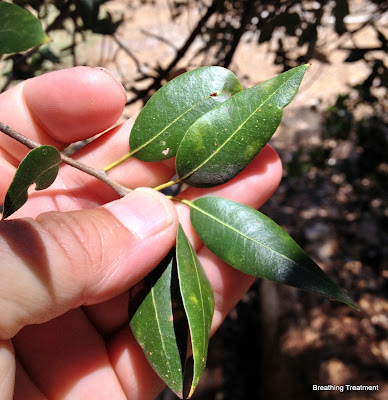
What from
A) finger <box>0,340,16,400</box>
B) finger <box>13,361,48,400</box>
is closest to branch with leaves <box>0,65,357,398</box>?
finger <box>0,340,16,400</box>

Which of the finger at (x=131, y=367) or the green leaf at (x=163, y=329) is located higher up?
the green leaf at (x=163, y=329)

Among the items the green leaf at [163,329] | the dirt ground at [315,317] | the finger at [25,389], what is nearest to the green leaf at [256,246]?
the green leaf at [163,329]

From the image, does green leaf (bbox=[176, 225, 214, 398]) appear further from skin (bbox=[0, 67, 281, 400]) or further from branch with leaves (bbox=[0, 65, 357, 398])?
skin (bbox=[0, 67, 281, 400])

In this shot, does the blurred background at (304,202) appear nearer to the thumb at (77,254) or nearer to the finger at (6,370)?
the thumb at (77,254)

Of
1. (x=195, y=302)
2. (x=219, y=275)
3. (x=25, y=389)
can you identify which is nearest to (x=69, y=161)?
(x=195, y=302)

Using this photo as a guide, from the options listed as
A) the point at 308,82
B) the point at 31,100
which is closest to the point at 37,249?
the point at 31,100

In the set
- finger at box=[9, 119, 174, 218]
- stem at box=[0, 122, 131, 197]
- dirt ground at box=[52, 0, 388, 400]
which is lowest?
dirt ground at box=[52, 0, 388, 400]

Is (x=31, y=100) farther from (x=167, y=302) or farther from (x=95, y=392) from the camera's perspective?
(x=95, y=392)

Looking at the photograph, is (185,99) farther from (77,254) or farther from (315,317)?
(315,317)
